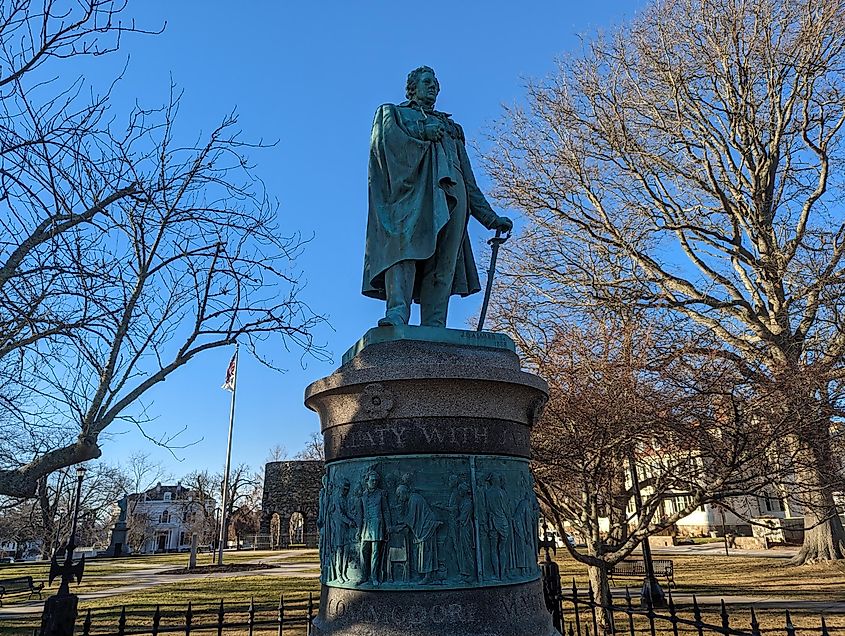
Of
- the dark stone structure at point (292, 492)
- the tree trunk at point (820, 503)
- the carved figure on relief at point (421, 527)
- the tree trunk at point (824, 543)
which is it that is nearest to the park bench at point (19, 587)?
the carved figure on relief at point (421, 527)

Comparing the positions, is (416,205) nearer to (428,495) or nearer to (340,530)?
(428,495)

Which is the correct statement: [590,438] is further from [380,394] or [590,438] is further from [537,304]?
[537,304]

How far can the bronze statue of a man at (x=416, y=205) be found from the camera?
538 cm

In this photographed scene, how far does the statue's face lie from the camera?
19.2ft

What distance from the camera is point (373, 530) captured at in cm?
438

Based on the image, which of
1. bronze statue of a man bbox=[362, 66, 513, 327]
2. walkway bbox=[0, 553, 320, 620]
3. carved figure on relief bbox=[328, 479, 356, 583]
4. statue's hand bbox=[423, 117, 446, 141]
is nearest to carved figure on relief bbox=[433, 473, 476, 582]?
carved figure on relief bbox=[328, 479, 356, 583]

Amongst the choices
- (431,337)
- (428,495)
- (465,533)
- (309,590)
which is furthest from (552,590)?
(309,590)

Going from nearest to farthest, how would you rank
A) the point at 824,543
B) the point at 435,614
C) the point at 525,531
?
the point at 435,614 < the point at 525,531 < the point at 824,543

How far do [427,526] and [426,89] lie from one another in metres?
3.98

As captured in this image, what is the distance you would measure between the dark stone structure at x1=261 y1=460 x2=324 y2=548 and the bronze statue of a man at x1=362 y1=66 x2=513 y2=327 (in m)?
41.3

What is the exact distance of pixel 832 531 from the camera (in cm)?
1856

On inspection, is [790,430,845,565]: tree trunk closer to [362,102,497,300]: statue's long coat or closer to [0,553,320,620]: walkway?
[362,102,497,300]: statue's long coat

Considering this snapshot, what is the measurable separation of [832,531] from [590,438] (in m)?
13.6

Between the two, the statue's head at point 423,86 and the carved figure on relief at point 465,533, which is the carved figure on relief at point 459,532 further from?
the statue's head at point 423,86
